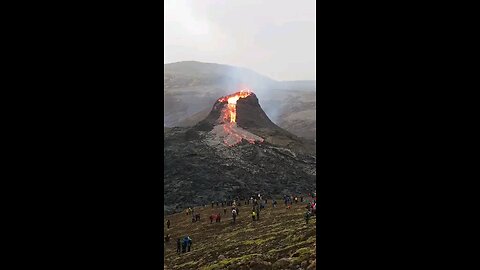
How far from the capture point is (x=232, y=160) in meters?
74.2

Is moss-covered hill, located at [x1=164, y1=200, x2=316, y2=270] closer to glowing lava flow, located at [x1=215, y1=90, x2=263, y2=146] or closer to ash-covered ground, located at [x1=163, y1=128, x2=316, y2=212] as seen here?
ash-covered ground, located at [x1=163, y1=128, x2=316, y2=212]

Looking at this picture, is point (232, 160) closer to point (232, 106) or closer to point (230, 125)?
point (230, 125)

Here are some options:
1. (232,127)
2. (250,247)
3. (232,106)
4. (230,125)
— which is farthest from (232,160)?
(250,247)

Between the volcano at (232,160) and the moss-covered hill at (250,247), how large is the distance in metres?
23.4

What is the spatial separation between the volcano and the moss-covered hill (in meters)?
23.4

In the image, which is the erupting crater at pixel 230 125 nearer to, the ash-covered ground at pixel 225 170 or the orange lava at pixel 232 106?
the orange lava at pixel 232 106

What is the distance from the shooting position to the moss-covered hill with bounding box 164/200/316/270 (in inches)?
805

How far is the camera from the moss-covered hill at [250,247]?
20.4 m
